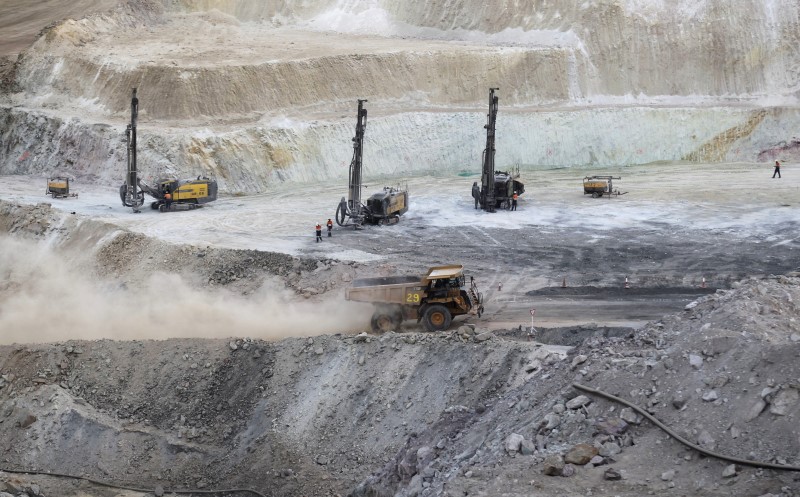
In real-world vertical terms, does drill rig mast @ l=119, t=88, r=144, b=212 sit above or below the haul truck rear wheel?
above

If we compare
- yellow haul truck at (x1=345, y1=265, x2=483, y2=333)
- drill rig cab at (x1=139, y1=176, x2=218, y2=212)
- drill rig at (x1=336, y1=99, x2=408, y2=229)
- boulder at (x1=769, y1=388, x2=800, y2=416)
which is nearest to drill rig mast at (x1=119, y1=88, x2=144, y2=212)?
drill rig cab at (x1=139, y1=176, x2=218, y2=212)

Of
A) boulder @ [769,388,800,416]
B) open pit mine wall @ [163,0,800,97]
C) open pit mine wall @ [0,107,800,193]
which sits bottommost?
boulder @ [769,388,800,416]

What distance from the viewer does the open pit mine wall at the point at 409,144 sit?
4578 centimetres

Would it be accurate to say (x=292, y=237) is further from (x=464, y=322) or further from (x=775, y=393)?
(x=775, y=393)

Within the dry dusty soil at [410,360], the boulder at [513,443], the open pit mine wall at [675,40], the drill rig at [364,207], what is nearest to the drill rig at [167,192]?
the dry dusty soil at [410,360]

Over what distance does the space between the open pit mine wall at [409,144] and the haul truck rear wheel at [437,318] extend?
73.0ft

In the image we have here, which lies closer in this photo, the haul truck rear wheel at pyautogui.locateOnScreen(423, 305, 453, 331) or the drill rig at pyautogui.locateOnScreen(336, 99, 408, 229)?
the haul truck rear wheel at pyautogui.locateOnScreen(423, 305, 453, 331)

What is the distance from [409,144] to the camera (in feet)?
162

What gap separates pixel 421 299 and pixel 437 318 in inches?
24.7

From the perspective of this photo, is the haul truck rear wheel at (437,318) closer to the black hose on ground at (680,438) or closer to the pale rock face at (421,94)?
the black hose on ground at (680,438)

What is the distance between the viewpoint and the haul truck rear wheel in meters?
25.2

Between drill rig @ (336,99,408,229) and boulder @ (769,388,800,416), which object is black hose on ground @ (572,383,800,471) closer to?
boulder @ (769,388,800,416)

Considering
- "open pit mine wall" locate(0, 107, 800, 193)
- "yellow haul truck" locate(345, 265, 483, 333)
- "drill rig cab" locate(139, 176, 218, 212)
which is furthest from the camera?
"open pit mine wall" locate(0, 107, 800, 193)

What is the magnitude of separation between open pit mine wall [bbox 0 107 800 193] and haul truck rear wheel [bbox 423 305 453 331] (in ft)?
73.0
